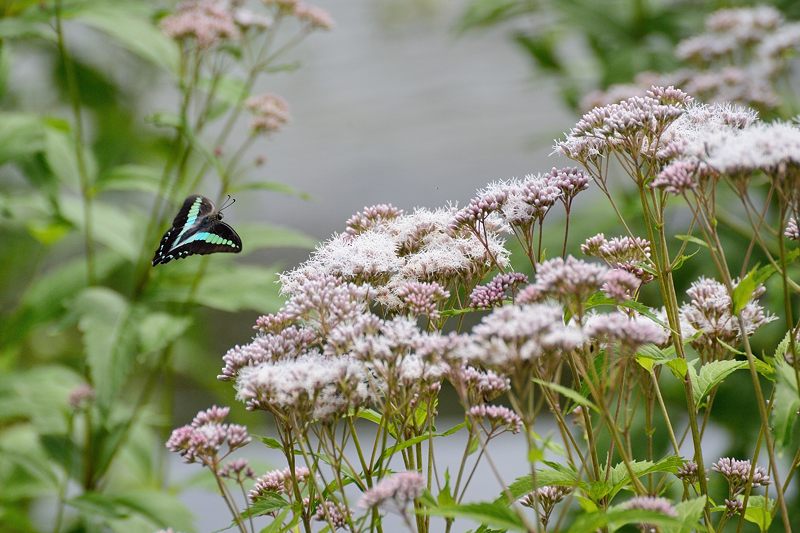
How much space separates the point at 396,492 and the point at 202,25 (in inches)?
48.8

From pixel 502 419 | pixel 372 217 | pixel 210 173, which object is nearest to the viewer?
pixel 502 419

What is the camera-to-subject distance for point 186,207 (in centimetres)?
139

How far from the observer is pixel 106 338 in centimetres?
169

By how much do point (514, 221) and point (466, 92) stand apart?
4.22 m

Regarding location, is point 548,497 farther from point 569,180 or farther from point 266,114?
point 266,114

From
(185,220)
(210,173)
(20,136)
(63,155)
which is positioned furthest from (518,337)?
(210,173)

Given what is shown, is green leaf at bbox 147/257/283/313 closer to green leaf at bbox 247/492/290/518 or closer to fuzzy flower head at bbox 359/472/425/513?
green leaf at bbox 247/492/290/518

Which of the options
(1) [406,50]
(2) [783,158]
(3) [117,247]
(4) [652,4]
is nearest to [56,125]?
(3) [117,247]

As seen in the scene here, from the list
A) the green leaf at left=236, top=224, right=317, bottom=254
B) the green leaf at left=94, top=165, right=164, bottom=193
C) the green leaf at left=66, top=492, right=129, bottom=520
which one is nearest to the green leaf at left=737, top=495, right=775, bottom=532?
the green leaf at left=236, top=224, right=317, bottom=254

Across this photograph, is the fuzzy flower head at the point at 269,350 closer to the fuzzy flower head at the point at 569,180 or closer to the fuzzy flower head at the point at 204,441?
the fuzzy flower head at the point at 204,441

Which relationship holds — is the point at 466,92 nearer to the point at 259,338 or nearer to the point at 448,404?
the point at 448,404

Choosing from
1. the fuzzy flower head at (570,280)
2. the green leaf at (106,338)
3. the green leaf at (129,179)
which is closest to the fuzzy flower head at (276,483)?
the fuzzy flower head at (570,280)

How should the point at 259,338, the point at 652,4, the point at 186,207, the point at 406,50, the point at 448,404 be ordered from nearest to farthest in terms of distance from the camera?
1. the point at 259,338
2. the point at 186,207
3. the point at 652,4
4. the point at 448,404
5. the point at 406,50

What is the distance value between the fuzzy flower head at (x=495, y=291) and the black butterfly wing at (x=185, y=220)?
1.77 ft
